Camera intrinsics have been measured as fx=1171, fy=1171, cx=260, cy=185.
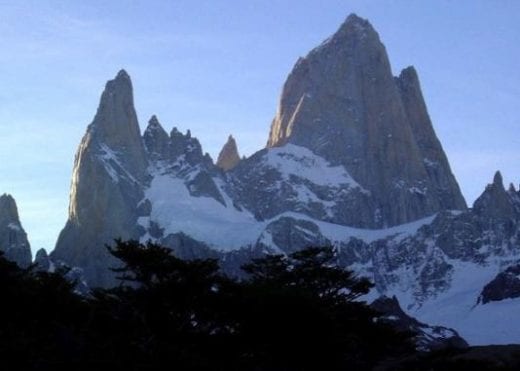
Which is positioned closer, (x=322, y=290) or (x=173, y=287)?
(x=173, y=287)

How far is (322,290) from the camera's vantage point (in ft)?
226

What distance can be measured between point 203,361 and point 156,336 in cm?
820

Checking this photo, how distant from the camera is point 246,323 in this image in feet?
162

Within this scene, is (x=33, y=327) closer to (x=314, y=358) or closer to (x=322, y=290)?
(x=314, y=358)

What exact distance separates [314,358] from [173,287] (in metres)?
6.73

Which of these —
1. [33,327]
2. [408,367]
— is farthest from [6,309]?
[408,367]

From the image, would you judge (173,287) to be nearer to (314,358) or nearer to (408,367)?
(314,358)

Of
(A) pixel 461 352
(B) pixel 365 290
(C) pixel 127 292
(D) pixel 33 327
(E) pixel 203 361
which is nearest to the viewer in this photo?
(E) pixel 203 361

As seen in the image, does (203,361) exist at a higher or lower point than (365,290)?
lower

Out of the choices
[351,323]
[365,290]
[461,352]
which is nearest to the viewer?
[461,352]

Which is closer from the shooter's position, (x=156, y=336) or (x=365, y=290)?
(x=156, y=336)

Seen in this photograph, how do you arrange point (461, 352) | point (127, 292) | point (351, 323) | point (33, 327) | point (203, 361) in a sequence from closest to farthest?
point (203, 361)
point (461, 352)
point (33, 327)
point (127, 292)
point (351, 323)

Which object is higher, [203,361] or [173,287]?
[173,287]

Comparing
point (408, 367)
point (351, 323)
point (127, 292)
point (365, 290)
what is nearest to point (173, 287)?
point (127, 292)
